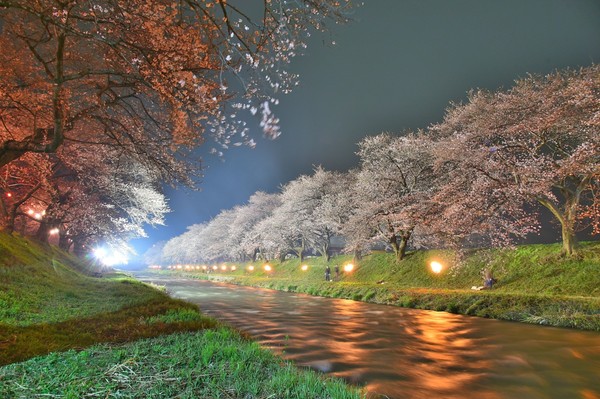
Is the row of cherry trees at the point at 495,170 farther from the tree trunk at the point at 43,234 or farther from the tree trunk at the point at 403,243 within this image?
the tree trunk at the point at 43,234

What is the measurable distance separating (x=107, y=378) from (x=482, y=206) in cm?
2097

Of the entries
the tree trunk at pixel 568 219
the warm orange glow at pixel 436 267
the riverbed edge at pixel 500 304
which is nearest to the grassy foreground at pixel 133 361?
the riverbed edge at pixel 500 304

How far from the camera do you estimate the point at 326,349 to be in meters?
10.8

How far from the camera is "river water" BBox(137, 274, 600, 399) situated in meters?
7.38

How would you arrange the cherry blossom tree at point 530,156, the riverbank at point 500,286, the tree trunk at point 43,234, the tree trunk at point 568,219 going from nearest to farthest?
the riverbank at point 500,286 → the cherry blossom tree at point 530,156 → the tree trunk at point 568,219 → the tree trunk at point 43,234

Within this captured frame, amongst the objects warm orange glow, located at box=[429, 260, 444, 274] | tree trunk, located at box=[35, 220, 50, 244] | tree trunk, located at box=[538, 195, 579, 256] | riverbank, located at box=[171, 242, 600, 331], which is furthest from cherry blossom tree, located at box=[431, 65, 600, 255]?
tree trunk, located at box=[35, 220, 50, 244]

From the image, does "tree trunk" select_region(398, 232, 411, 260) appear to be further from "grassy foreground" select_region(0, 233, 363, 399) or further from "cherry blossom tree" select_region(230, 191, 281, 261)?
"cherry blossom tree" select_region(230, 191, 281, 261)

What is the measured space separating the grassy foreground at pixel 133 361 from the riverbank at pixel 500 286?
12.4m

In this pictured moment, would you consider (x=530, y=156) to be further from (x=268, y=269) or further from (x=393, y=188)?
(x=268, y=269)

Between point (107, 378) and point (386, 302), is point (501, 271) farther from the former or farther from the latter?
point (107, 378)

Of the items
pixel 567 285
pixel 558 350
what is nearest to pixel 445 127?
pixel 567 285

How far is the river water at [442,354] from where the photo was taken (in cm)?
738

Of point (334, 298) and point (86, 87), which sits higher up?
point (86, 87)

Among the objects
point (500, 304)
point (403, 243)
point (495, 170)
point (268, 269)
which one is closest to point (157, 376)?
point (500, 304)
